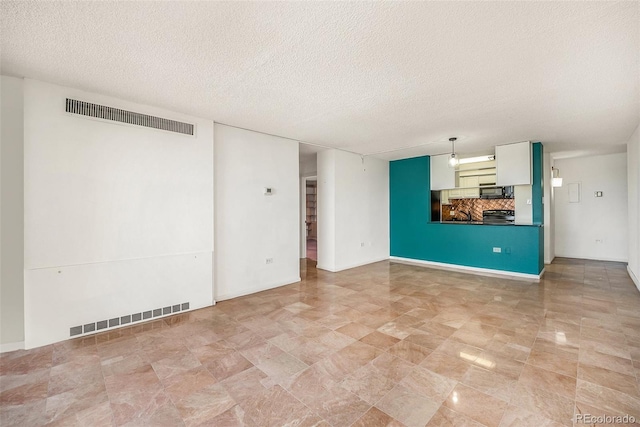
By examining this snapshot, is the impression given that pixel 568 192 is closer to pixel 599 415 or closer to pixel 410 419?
pixel 599 415

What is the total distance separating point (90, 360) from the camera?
2502mm

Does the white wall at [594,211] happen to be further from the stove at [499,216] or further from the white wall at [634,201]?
the stove at [499,216]

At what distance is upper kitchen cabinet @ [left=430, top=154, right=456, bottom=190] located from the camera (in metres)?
6.41

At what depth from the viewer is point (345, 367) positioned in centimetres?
235

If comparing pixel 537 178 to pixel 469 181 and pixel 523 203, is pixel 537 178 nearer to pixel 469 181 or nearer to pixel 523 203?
pixel 523 203

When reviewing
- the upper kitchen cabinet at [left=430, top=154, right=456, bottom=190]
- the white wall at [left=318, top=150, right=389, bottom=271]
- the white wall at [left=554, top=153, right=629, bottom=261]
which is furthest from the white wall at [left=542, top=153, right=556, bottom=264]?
the white wall at [left=318, top=150, right=389, bottom=271]

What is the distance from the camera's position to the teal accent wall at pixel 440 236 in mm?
5348

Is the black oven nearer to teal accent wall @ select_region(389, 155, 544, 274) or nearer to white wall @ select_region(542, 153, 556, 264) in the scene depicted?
teal accent wall @ select_region(389, 155, 544, 274)

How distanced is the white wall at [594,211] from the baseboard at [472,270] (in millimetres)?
2939

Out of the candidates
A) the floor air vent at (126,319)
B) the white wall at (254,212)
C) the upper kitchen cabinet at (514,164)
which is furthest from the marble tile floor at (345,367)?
the upper kitchen cabinet at (514,164)

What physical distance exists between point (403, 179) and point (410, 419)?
20.3 feet

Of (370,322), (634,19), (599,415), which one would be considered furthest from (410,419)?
(634,19)

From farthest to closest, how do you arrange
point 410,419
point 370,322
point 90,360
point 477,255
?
point 477,255 → point 370,322 → point 90,360 → point 410,419

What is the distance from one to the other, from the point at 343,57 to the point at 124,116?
2.72 meters
